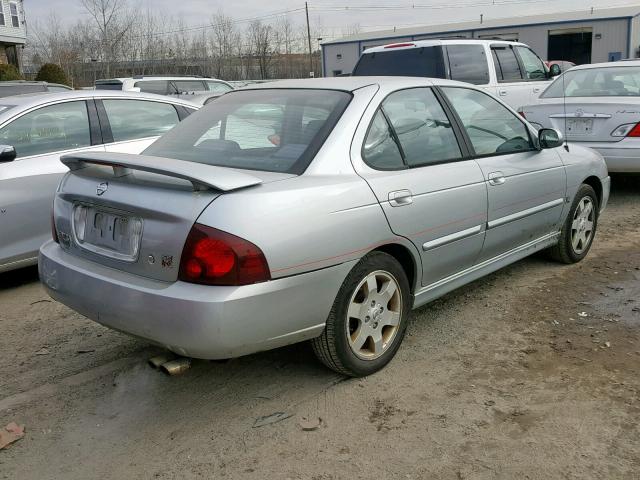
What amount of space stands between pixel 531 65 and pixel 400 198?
843cm

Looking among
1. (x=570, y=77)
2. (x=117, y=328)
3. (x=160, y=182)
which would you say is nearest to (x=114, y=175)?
(x=160, y=182)

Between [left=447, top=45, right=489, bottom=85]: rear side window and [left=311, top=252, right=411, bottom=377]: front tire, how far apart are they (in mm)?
6191

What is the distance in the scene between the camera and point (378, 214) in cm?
338

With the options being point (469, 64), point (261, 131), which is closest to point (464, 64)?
point (469, 64)

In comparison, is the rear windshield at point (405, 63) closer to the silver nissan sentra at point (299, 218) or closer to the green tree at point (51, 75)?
the silver nissan sentra at point (299, 218)

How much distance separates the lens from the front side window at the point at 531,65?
10672mm

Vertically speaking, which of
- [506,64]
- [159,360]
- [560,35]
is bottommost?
[159,360]

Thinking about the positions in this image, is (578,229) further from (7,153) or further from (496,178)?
(7,153)

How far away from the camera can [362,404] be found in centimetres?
330

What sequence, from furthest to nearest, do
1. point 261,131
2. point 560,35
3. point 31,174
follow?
point 560,35 → point 31,174 → point 261,131

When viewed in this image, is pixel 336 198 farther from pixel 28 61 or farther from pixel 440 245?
pixel 28 61

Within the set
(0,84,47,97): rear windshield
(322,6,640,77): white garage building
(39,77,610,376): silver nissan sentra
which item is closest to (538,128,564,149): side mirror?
(39,77,610,376): silver nissan sentra

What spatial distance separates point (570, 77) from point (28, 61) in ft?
170

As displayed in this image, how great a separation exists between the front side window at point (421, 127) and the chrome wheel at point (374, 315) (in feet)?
2.34
